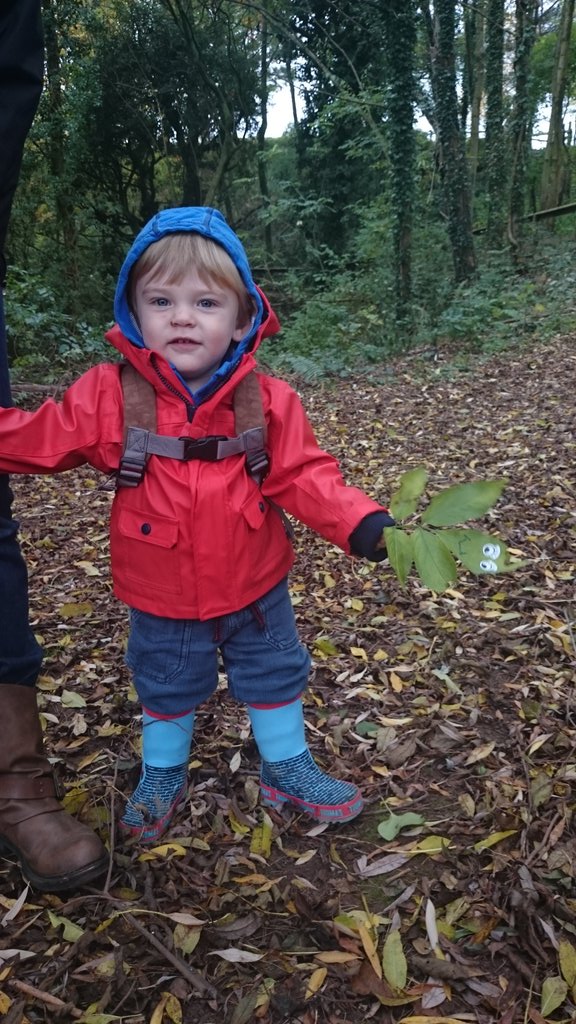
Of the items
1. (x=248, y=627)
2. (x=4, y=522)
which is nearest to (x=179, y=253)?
(x=4, y=522)

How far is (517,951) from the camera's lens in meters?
1.62

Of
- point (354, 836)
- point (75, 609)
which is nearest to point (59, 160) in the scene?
point (75, 609)

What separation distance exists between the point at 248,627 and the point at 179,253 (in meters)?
1.00

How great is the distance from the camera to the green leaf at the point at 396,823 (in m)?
Answer: 2.02

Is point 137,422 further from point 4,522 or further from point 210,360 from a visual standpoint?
point 4,522

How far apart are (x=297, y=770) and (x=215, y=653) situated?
0.46 m

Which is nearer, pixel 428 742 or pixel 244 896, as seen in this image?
pixel 244 896

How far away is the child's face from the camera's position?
5.59 feet

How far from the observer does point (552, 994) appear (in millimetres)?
1503

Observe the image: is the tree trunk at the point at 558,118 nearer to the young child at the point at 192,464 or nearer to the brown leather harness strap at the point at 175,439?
the young child at the point at 192,464

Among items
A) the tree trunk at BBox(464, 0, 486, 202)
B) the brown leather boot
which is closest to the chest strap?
the brown leather boot

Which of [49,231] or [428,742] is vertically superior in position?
[49,231]

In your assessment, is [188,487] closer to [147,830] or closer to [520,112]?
[147,830]

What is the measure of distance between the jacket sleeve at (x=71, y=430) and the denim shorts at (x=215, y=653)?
46 cm
